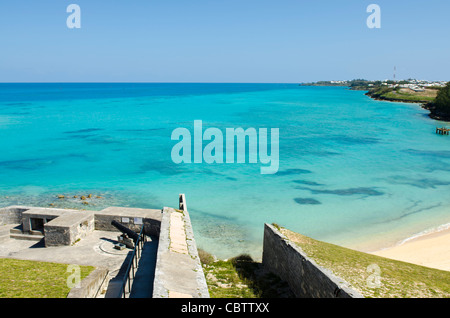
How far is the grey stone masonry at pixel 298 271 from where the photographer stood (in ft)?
31.2

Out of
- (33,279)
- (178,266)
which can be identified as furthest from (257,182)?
(33,279)

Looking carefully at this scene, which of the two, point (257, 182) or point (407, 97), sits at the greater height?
point (407, 97)

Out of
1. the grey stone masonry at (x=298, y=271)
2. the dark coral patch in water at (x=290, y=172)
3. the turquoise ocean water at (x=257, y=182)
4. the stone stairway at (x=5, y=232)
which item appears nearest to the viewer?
the grey stone masonry at (x=298, y=271)

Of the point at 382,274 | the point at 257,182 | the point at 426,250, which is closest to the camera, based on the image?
the point at 382,274

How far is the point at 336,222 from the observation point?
25.8 meters

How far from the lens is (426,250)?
2031cm

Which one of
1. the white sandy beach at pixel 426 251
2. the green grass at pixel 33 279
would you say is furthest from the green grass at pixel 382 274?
the green grass at pixel 33 279

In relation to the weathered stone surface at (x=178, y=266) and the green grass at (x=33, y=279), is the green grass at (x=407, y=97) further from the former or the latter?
the green grass at (x=33, y=279)

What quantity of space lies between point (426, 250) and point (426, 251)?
6.5 inches

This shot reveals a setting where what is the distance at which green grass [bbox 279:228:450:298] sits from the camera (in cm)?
1082

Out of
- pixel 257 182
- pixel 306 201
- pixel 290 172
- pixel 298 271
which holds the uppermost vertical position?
pixel 298 271

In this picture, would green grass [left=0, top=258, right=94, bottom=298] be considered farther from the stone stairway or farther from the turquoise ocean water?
the turquoise ocean water

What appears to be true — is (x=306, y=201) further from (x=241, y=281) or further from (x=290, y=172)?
(x=241, y=281)

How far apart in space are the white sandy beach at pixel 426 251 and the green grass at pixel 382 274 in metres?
5.03
